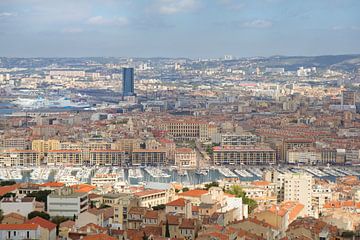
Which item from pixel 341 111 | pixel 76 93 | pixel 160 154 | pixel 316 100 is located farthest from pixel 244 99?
pixel 160 154

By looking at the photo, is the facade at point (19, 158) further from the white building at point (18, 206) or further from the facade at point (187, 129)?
the white building at point (18, 206)

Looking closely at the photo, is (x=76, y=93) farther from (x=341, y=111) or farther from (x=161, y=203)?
(x=161, y=203)

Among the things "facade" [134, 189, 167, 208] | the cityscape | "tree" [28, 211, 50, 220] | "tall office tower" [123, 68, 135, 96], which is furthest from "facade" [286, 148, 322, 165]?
"tall office tower" [123, 68, 135, 96]

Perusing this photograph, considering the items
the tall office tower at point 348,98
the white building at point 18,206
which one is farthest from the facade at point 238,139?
the tall office tower at point 348,98

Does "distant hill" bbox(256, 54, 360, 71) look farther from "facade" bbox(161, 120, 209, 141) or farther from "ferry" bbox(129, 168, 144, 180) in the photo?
"ferry" bbox(129, 168, 144, 180)

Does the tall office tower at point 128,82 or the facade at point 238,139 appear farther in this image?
the tall office tower at point 128,82

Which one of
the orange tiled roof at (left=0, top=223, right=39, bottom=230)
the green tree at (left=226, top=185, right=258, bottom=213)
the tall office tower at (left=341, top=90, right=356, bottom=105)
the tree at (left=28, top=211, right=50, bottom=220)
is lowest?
the tall office tower at (left=341, top=90, right=356, bottom=105)
